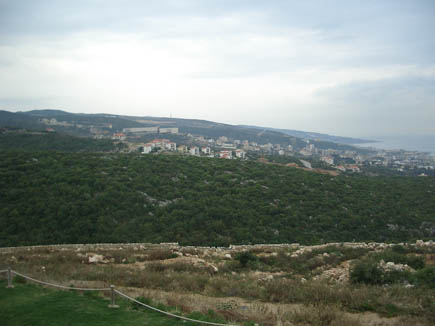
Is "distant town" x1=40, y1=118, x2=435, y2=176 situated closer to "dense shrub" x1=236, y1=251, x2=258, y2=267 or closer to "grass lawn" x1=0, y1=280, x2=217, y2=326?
"dense shrub" x1=236, y1=251, x2=258, y2=267

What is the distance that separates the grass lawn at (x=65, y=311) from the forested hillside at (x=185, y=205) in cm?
1356

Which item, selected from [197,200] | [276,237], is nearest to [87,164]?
[197,200]

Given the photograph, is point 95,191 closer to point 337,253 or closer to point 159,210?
point 159,210

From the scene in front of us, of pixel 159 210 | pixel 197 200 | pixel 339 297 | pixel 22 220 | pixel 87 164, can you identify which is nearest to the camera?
pixel 339 297

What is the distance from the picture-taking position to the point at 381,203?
26422 millimetres

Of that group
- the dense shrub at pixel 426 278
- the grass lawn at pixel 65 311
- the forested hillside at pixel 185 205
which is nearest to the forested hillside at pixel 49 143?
the forested hillside at pixel 185 205

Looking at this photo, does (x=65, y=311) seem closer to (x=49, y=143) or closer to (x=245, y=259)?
(x=245, y=259)

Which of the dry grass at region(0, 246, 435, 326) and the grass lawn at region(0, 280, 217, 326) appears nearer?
the grass lawn at region(0, 280, 217, 326)

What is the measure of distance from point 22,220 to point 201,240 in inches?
507

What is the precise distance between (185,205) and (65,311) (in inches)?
749

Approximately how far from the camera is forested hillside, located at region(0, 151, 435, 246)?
1939 centimetres

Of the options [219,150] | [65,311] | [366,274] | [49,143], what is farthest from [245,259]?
[219,150]

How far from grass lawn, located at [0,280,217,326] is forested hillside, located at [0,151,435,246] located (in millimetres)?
13557

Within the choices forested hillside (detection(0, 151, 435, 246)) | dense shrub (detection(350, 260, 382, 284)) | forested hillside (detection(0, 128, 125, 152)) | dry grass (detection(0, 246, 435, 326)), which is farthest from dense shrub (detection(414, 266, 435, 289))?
forested hillside (detection(0, 128, 125, 152))
